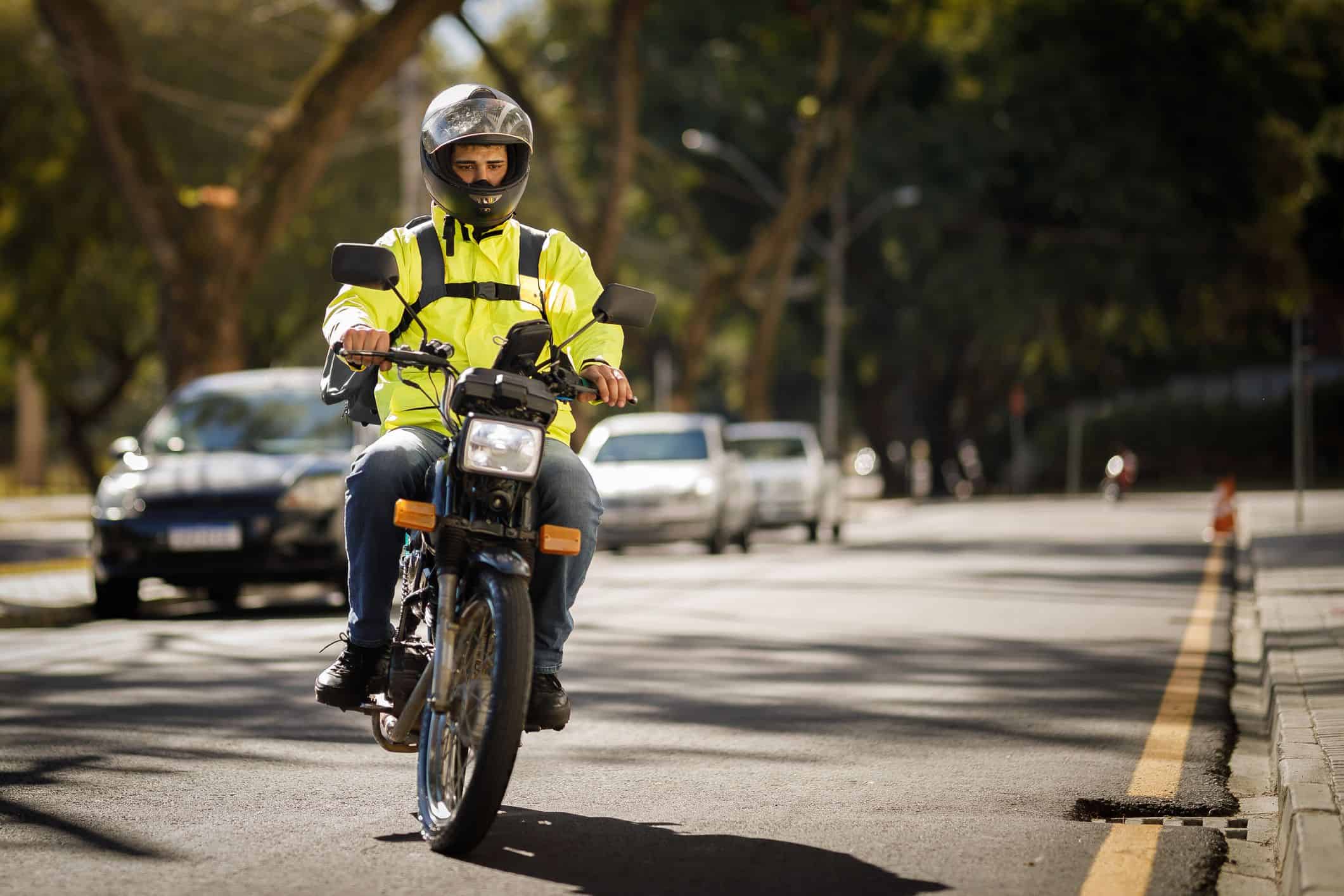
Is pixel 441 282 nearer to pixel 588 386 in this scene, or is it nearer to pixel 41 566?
pixel 588 386

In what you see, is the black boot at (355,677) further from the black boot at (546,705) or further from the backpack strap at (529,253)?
the backpack strap at (529,253)

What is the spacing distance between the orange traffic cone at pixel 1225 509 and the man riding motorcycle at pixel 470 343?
64.5 ft

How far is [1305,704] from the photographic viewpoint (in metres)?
8.07

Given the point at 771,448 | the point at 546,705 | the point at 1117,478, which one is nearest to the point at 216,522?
the point at 546,705

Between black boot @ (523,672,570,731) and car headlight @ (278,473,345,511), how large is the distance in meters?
8.32

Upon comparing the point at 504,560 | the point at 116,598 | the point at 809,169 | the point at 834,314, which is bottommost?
the point at 116,598

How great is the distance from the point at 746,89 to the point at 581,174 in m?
3.84

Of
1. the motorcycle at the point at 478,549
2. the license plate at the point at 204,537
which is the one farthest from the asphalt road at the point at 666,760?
the license plate at the point at 204,537

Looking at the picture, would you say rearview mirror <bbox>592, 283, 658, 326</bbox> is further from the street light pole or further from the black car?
the street light pole

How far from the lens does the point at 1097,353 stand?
4581 cm

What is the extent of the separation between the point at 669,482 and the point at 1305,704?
15.3 meters

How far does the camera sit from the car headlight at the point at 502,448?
17.1 ft

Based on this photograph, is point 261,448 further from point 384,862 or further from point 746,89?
point 746,89

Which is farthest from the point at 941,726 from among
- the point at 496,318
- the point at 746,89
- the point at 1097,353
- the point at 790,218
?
the point at 1097,353
